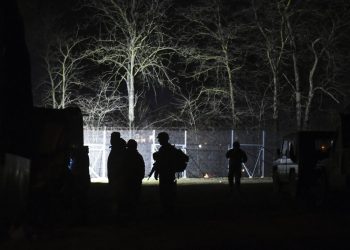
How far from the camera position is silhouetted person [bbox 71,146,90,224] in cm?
1238

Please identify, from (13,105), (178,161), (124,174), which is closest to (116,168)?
(124,174)

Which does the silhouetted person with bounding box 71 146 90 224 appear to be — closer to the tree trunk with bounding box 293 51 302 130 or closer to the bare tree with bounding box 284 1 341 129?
the bare tree with bounding box 284 1 341 129

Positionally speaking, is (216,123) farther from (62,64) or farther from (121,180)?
(121,180)

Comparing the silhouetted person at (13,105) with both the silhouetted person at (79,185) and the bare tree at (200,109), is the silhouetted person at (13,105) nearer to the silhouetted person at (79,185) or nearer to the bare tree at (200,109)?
the silhouetted person at (79,185)

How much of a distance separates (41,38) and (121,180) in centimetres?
2349

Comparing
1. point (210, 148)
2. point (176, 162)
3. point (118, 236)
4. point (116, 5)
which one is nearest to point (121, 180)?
point (176, 162)

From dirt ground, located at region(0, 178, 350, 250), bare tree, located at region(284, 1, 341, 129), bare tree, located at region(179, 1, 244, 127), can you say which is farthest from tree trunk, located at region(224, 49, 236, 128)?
dirt ground, located at region(0, 178, 350, 250)

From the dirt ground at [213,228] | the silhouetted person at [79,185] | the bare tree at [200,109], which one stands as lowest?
the dirt ground at [213,228]

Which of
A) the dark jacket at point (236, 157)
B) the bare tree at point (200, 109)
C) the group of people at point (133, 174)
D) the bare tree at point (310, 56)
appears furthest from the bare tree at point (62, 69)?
the group of people at point (133, 174)

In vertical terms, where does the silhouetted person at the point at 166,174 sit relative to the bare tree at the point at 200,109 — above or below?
below

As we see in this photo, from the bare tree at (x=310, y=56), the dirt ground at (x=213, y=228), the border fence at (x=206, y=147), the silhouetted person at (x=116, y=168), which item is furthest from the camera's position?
the bare tree at (x=310, y=56)

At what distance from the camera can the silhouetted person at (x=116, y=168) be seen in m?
13.5

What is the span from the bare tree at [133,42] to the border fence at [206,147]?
7.55ft

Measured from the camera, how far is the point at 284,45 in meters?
33.5
